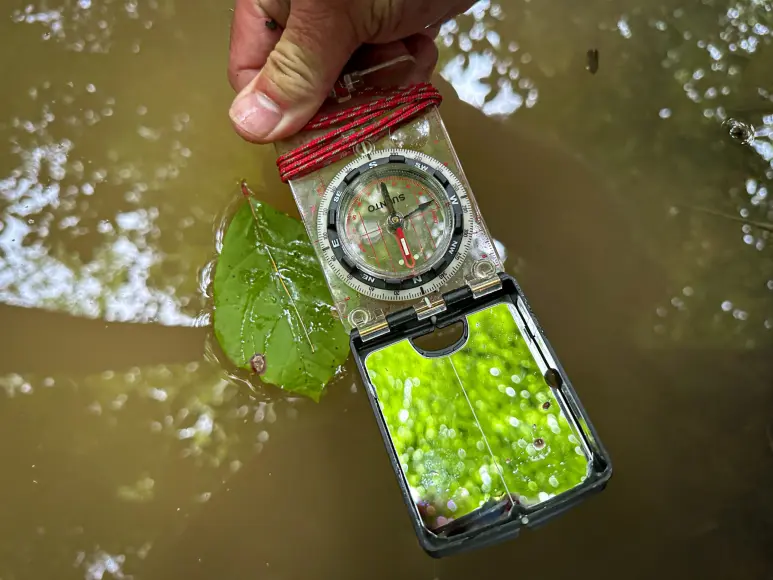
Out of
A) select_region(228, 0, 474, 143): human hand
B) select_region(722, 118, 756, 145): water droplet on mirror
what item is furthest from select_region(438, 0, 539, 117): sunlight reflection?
select_region(722, 118, 756, 145): water droplet on mirror

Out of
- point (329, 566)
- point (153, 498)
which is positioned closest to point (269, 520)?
point (329, 566)

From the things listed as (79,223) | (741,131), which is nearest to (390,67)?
(79,223)

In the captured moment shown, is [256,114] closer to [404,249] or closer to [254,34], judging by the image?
[254,34]

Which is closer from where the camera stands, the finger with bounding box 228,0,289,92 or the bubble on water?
the bubble on water

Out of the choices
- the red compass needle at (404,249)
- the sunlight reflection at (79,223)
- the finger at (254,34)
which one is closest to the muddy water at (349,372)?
the sunlight reflection at (79,223)

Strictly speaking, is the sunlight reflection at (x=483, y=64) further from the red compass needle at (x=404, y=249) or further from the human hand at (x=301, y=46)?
the red compass needle at (x=404, y=249)

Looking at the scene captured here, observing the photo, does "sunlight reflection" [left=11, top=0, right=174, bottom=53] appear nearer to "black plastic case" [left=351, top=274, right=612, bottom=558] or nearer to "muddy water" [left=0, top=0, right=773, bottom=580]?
"muddy water" [left=0, top=0, right=773, bottom=580]
